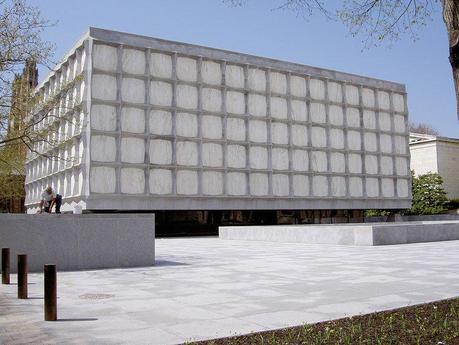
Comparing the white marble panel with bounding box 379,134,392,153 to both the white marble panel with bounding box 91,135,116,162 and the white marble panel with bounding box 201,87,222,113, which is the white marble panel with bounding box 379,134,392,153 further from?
the white marble panel with bounding box 91,135,116,162

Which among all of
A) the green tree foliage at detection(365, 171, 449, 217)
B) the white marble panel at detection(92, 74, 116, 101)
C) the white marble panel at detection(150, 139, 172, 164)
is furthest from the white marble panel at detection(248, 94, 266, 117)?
the green tree foliage at detection(365, 171, 449, 217)

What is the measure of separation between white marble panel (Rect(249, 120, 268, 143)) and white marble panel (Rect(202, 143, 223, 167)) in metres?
3.00

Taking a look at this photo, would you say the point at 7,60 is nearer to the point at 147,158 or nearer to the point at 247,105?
the point at 147,158

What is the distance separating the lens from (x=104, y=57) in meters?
33.2

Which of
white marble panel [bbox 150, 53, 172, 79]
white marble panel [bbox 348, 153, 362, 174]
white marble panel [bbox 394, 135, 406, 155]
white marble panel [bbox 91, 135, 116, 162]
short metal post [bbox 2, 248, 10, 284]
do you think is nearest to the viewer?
short metal post [bbox 2, 248, 10, 284]

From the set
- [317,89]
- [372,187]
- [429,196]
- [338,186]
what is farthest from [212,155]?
[429,196]

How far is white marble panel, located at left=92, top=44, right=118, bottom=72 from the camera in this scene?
32.9 metres

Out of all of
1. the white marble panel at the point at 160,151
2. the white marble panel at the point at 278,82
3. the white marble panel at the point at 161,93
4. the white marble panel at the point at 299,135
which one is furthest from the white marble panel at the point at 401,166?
the white marble panel at the point at 161,93

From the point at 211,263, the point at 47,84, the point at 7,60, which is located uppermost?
the point at 47,84

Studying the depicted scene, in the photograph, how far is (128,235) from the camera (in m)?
14.1

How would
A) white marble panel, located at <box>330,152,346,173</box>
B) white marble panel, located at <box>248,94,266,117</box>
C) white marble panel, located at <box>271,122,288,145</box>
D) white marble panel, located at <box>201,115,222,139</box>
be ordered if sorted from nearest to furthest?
1. white marble panel, located at <box>201,115,222,139</box>
2. white marble panel, located at <box>248,94,266,117</box>
3. white marble panel, located at <box>271,122,288,145</box>
4. white marble panel, located at <box>330,152,346,173</box>

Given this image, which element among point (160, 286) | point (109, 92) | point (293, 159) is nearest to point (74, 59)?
point (109, 92)

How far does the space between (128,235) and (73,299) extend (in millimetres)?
5587

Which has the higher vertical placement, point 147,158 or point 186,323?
point 147,158
